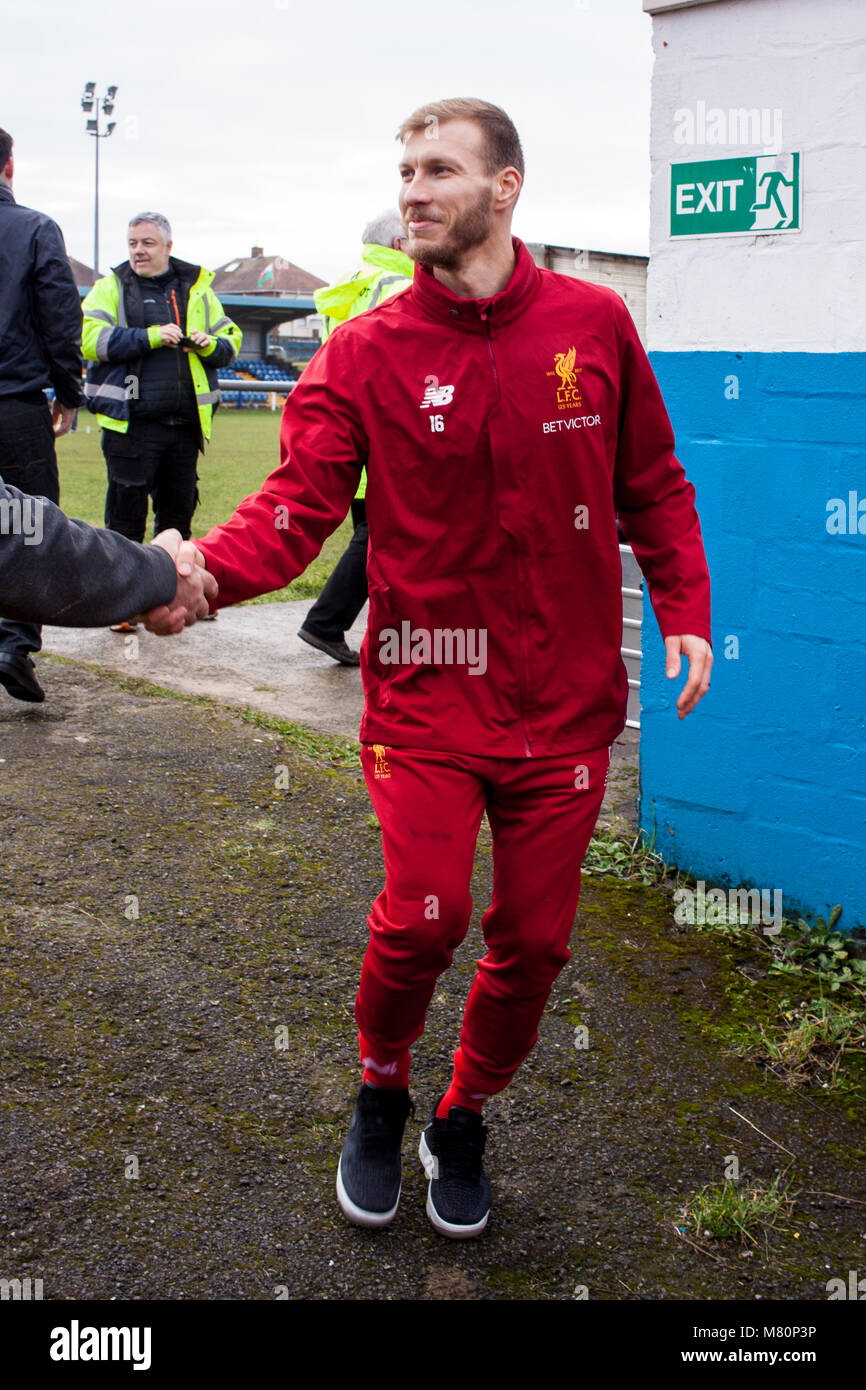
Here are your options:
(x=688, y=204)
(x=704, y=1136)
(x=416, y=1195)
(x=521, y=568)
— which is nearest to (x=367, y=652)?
(x=521, y=568)

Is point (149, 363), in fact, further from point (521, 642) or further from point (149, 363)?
point (521, 642)

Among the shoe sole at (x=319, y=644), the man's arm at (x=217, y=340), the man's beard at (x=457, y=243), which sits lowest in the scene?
the shoe sole at (x=319, y=644)

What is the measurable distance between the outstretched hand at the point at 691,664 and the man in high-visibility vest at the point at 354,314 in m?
3.56

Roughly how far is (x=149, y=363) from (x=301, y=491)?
5217 millimetres

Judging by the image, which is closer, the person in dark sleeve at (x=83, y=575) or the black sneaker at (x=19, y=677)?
the person in dark sleeve at (x=83, y=575)

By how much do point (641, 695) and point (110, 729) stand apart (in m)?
2.54

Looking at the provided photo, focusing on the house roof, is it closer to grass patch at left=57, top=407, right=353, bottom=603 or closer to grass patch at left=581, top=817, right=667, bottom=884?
grass patch at left=57, top=407, right=353, bottom=603

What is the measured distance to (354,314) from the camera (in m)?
6.43

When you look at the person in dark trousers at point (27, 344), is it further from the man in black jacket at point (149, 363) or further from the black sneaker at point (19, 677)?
the man in black jacket at point (149, 363)

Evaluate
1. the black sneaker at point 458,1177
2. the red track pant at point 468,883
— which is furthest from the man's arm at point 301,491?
the black sneaker at point 458,1177

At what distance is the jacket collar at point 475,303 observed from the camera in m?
2.77

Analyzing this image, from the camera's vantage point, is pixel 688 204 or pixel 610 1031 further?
pixel 688 204

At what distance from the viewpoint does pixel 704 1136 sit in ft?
10.7
